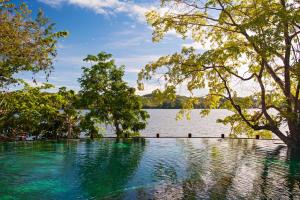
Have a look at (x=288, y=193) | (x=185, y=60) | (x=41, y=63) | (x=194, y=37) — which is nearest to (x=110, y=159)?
(x=41, y=63)

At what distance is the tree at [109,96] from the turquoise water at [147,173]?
6.70 meters

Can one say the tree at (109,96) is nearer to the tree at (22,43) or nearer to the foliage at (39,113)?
the foliage at (39,113)

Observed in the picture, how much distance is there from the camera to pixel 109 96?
98.7 ft

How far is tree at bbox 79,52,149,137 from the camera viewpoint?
29953 millimetres

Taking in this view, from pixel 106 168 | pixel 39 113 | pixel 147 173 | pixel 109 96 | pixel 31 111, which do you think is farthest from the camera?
pixel 109 96

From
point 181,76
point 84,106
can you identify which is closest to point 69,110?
point 84,106

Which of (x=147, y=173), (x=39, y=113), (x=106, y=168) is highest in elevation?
(x=39, y=113)

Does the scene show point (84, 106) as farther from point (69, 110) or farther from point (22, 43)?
point (22, 43)

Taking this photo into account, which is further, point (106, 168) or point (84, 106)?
point (84, 106)

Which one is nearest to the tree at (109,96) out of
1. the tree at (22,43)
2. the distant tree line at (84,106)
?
the distant tree line at (84,106)

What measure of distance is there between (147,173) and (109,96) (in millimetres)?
15844

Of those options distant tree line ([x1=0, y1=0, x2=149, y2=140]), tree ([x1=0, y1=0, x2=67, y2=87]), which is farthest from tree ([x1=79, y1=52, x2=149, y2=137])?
tree ([x1=0, y1=0, x2=67, y2=87])

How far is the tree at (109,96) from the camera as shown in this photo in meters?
30.0

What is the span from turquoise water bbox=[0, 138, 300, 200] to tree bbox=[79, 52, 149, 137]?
6697 mm
